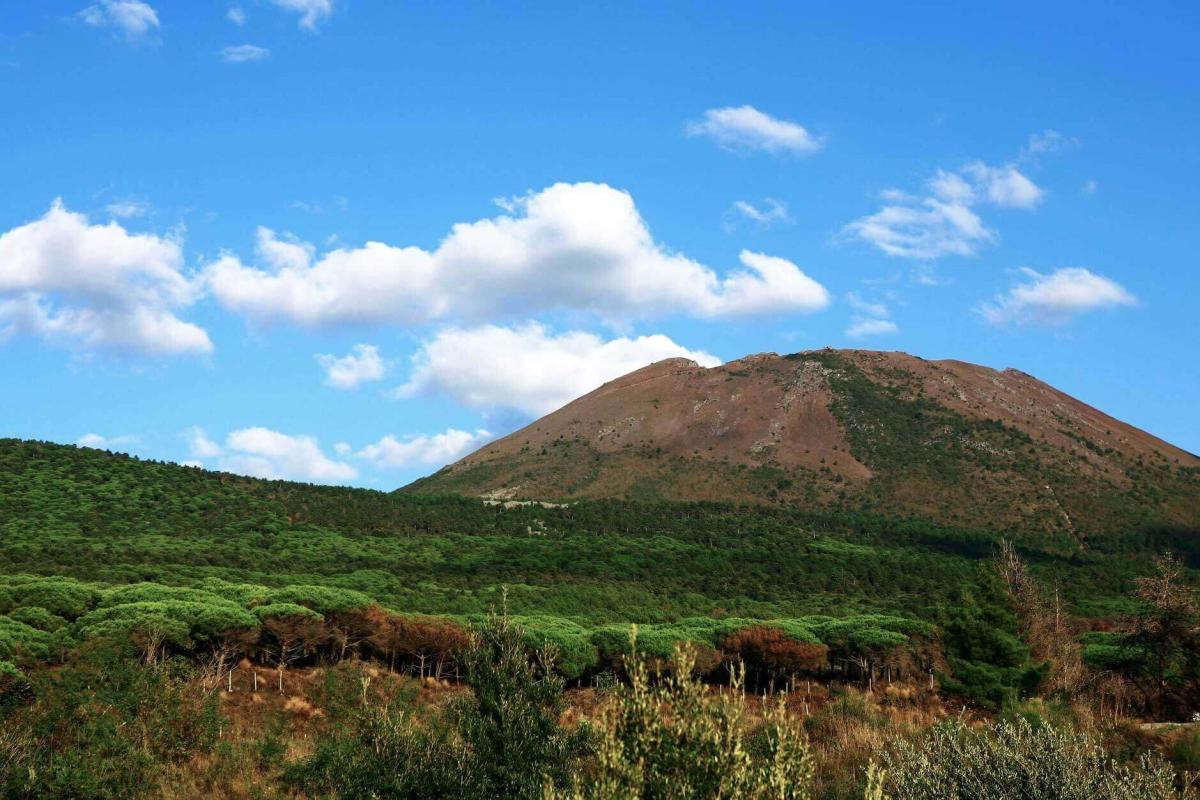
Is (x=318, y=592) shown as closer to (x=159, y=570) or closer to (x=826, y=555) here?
(x=159, y=570)

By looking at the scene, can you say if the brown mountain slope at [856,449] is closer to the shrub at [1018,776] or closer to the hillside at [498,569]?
the hillside at [498,569]

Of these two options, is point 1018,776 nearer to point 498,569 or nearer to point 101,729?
point 101,729

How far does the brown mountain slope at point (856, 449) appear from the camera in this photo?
125 metres

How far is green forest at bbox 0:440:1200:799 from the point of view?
19797 millimetres

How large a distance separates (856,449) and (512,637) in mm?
128675

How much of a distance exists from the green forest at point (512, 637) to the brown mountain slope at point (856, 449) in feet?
75.1

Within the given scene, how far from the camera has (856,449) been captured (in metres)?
144

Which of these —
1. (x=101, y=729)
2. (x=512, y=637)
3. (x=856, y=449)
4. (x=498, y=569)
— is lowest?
(x=101, y=729)

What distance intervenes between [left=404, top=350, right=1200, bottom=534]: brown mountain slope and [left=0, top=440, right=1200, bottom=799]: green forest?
22892mm

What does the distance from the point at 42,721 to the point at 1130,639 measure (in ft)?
126

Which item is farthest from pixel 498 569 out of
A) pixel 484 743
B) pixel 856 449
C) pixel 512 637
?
pixel 856 449

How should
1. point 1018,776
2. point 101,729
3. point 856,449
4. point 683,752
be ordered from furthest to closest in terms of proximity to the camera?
point 856,449, point 101,729, point 1018,776, point 683,752

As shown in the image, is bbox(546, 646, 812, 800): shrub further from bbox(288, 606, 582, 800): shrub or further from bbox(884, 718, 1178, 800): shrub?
bbox(288, 606, 582, 800): shrub

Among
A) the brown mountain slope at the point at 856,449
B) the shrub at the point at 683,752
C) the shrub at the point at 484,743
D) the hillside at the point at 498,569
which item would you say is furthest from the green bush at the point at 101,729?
the brown mountain slope at the point at 856,449
